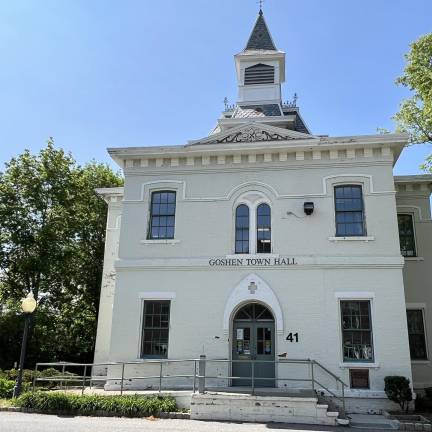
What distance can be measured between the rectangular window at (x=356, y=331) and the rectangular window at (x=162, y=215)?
663cm

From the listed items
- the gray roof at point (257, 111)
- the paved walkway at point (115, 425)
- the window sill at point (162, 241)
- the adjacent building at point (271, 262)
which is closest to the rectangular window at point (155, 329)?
the adjacent building at point (271, 262)

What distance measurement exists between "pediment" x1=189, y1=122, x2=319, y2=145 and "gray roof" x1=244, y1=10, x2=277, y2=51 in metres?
7.47

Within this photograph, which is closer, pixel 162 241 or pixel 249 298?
pixel 249 298

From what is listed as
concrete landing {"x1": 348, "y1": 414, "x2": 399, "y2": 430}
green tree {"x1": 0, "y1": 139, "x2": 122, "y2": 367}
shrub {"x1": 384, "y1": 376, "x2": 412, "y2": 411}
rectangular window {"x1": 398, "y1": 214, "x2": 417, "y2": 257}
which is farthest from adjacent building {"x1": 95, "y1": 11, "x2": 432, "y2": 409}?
green tree {"x1": 0, "y1": 139, "x2": 122, "y2": 367}

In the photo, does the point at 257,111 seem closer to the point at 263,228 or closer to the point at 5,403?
the point at 263,228

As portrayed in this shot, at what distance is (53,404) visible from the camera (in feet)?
43.2

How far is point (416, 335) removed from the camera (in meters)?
17.4

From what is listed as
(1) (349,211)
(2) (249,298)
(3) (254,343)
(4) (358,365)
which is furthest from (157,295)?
(1) (349,211)

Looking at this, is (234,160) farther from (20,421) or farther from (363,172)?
(20,421)

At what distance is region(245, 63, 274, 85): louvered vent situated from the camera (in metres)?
21.8

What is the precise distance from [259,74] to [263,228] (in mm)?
8965

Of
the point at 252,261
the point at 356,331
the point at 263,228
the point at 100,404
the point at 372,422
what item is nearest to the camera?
the point at 372,422

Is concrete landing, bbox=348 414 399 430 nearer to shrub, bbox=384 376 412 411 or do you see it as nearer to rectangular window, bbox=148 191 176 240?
shrub, bbox=384 376 412 411

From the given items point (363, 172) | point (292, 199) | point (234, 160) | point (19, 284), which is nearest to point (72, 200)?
point (19, 284)
